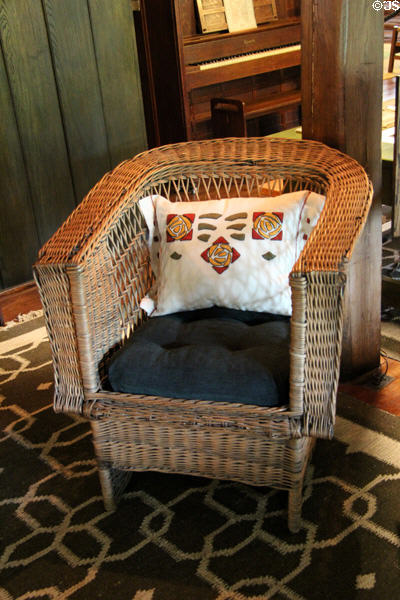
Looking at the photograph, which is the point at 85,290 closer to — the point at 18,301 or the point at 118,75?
the point at 18,301

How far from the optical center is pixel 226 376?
1484 millimetres

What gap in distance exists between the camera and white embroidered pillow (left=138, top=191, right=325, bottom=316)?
1721 mm

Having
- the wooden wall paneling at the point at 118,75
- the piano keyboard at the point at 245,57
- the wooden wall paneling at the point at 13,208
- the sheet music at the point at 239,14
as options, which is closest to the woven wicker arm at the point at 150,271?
the wooden wall paneling at the point at 13,208

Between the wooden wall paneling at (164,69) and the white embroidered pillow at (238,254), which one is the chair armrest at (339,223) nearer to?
the white embroidered pillow at (238,254)

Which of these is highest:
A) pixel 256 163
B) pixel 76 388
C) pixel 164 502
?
pixel 256 163

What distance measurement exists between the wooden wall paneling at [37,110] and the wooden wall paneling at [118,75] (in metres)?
0.25

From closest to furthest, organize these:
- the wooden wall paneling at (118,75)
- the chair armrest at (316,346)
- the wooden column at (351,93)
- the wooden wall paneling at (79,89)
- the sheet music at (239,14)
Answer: the chair armrest at (316,346) < the wooden column at (351,93) < the wooden wall paneling at (79,89) < the wooden wall paneling at (118,75) < the sheet music at (239,14)

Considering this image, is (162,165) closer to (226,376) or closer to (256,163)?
(256,163)

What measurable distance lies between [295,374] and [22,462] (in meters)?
0.90

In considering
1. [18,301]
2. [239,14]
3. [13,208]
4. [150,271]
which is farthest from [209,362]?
[239,14]

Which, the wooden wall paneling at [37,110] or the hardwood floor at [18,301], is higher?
the wooden wall paneling at [37,110]

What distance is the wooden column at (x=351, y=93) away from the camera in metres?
1.80

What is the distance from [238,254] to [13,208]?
58.4 inches

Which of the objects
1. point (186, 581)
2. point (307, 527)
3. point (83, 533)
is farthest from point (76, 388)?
point (307, 527)
